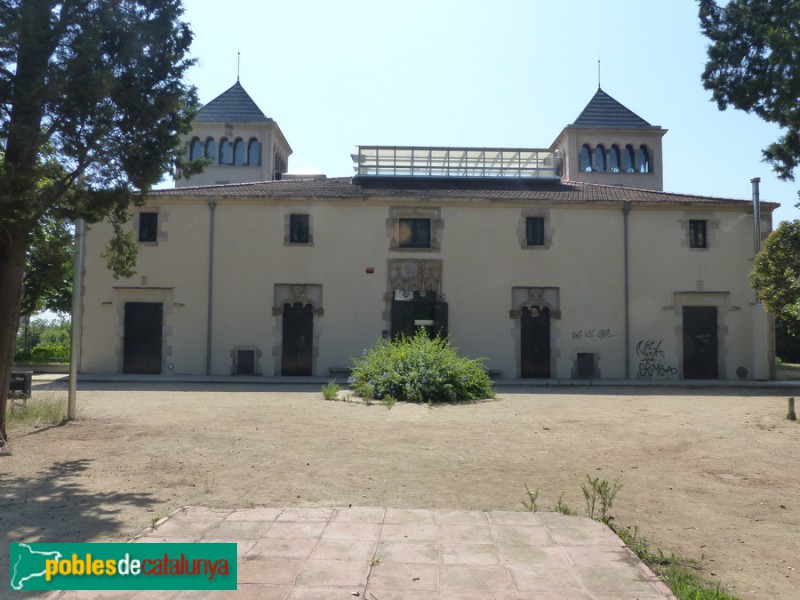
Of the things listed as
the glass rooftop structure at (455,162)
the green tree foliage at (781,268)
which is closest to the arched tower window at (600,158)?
the glass rooftop structure at (455,162)

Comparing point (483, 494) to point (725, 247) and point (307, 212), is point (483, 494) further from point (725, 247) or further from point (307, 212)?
point (725, 247)

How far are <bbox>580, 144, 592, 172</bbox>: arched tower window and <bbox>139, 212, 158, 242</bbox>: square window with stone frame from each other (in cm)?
3246

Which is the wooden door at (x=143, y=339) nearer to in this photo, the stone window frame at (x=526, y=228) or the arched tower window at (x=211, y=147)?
the stone window frame at (x=526, y=228)

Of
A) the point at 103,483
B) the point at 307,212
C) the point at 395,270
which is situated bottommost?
the point at 103,483

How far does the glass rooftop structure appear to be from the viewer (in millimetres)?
26484

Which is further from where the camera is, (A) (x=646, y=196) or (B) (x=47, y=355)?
(B) (x=47, y=355)

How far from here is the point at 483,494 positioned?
20.3 feet

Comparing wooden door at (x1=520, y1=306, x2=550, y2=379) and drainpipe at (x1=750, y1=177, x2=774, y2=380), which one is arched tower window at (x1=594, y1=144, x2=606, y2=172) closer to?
drainpipe at (x1=750, y1=177, x2=774, y2=380)

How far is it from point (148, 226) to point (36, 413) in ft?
42.6

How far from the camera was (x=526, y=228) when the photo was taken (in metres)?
22.8

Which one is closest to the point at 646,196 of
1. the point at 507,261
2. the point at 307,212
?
the point at 507,261

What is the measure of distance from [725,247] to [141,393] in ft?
66.0

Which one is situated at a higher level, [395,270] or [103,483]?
[395,270]

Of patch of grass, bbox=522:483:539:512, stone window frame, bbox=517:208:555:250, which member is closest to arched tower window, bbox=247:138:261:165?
stone window frame, bbox=517:208:555:250
